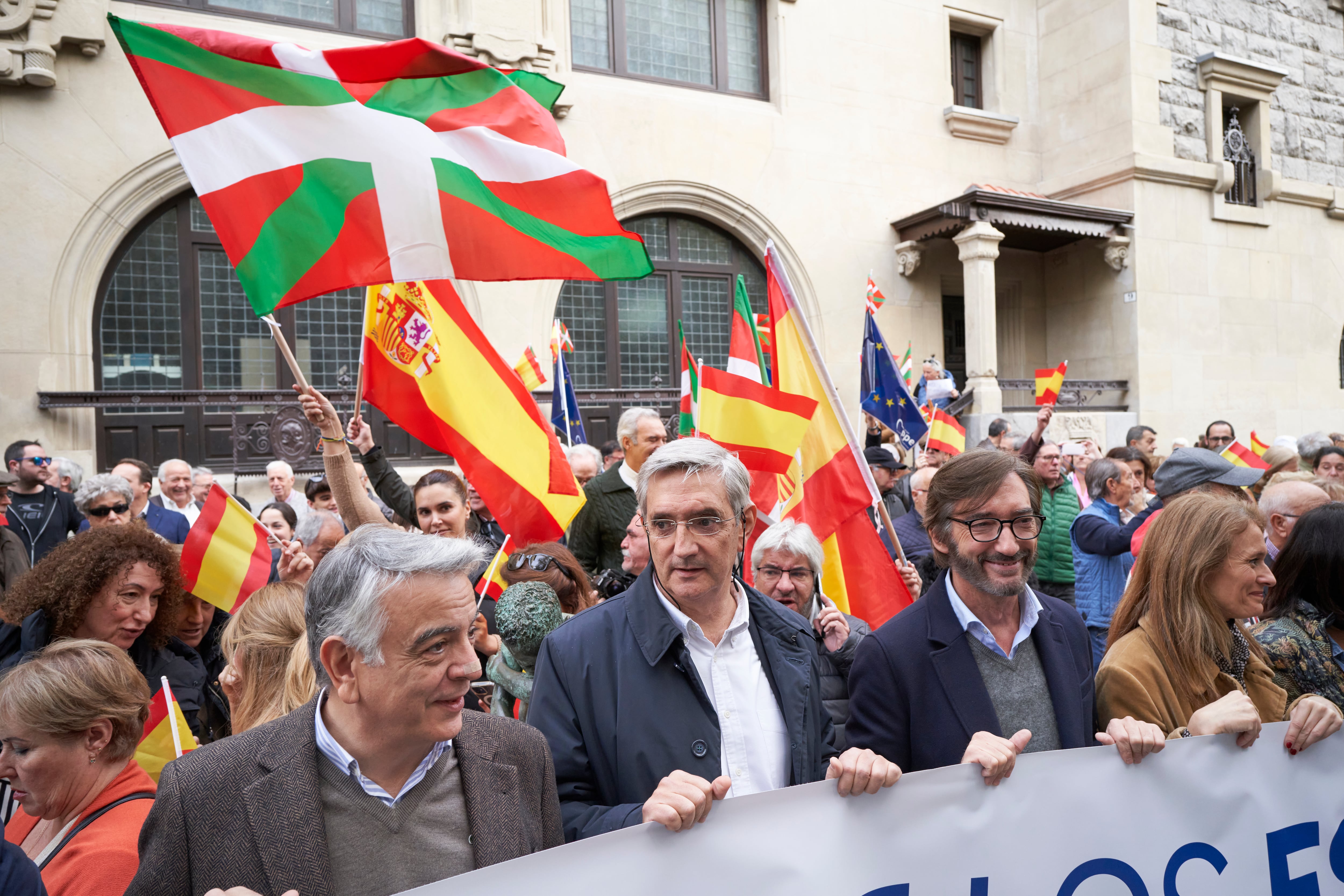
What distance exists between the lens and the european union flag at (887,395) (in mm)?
6973

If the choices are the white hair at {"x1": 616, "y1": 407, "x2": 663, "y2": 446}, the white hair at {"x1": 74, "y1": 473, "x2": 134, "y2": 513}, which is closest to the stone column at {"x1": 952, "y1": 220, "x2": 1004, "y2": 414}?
the white hair at {"x1": 616, "y1": 407, "x2": 663, "y2": 446}

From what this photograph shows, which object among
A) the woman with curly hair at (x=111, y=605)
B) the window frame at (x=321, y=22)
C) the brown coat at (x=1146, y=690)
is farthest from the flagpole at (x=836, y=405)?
the window frame at (x=321, y=22)

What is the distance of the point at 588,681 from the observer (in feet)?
6.72

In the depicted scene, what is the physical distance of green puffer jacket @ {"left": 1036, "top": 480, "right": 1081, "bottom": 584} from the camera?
19.6ft

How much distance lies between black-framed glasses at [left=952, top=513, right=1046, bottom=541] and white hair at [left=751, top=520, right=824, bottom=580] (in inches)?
37.9

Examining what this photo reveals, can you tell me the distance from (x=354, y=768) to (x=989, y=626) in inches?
61.5

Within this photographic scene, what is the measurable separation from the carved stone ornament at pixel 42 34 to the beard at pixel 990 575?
35.5ft

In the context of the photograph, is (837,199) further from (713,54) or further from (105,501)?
(105,501)

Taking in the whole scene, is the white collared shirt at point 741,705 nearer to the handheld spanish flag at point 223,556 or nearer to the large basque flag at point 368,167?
the large basque flag at point 368,167

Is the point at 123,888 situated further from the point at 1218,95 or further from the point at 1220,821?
the point at 1218,95

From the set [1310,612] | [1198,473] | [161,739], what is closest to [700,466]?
[161,739]

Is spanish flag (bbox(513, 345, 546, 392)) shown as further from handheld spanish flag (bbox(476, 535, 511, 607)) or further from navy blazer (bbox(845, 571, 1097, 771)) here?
navy blazer (bbox(845, 571, 1097, 771))

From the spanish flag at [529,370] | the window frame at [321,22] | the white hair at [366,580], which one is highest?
the window frame at [321,22]

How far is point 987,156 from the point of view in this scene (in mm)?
15758
